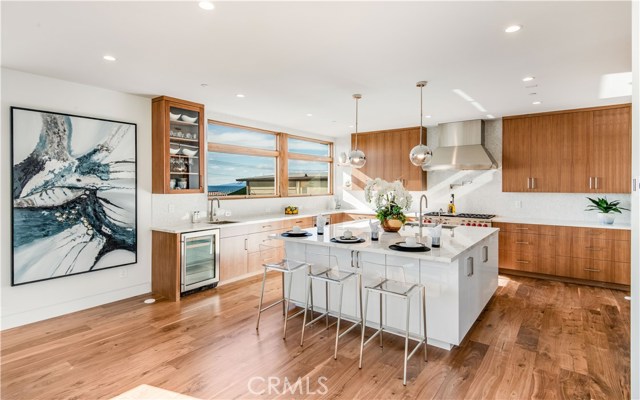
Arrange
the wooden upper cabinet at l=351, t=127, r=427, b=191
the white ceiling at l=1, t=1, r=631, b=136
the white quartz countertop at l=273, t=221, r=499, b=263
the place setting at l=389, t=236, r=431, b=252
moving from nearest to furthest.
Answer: the white ceiling at l=1, t=1, r=631, b=136
the white quartz countertop at l=273, t=221, r=499, b=263
the place setting at l=389, t=236, r=431, b=252
the wooden upper cabinet at l=351, t=127, r=427, b=191

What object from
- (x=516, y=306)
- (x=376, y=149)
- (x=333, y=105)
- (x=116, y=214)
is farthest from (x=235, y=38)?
(x=376, y=149)

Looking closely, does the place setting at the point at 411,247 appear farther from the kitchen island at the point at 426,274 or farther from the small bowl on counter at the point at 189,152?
the small bowl on counter at the point at 189,152

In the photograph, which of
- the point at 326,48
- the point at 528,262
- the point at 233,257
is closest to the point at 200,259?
the point at 233,257

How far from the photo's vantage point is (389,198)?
3820mm

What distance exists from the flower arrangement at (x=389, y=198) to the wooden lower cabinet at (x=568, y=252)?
8.60 ft

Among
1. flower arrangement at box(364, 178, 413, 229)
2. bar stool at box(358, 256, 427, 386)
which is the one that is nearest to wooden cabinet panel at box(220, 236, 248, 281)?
flower arrangement at box(364, 178, 413, 229)

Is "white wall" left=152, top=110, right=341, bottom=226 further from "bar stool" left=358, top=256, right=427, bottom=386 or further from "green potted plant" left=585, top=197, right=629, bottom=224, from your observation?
"green potted plant" left=585, top=197, right=629, bottom=224

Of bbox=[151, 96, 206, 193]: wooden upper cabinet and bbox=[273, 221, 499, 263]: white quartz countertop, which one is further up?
bbox=[151, 96, 206, 193]: wooden upper cabinet

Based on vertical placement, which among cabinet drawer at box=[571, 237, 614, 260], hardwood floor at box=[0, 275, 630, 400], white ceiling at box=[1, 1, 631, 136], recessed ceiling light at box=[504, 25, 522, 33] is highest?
white ceiling at box=[1, 1, 631, 136]

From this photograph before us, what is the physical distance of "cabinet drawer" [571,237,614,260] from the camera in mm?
4745

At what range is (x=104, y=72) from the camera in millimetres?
3539

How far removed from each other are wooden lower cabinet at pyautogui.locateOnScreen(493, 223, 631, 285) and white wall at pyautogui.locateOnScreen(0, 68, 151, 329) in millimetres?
5423

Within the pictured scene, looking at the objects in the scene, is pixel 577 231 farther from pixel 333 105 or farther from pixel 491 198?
pixel 333 105

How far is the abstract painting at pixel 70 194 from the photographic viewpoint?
3480mm
